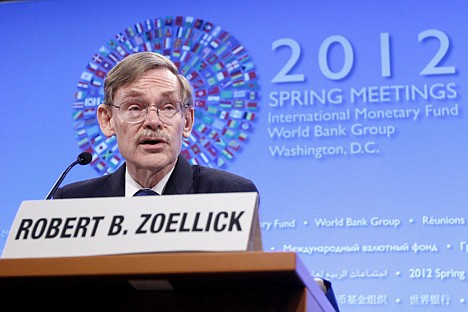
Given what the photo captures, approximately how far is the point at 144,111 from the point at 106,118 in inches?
6.2

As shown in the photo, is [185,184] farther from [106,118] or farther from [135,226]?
[135,226]

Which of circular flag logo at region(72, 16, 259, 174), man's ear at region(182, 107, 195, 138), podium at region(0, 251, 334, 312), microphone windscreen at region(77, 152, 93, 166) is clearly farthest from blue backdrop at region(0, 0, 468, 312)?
podium at region(0, 251, 334, 312)

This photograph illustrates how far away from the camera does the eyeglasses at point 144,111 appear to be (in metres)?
1.98

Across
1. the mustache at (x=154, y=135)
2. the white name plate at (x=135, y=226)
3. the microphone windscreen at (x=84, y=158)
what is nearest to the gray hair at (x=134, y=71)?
the mustache at (x=154, y=135)

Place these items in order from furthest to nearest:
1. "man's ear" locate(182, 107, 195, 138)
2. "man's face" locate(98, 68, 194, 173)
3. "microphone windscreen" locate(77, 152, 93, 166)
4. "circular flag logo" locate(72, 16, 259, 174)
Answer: "circular flag logo" locate(72, 16, 259, 174)
"microphone windscreen" locate(77, 152, 93, 166)
"man's ear" locate(182, 107, 195, 138)
"man's face" locate(98, 68, 194, 173)

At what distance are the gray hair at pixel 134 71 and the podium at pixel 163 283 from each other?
2.94ft

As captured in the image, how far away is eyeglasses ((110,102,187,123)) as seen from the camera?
198 cm

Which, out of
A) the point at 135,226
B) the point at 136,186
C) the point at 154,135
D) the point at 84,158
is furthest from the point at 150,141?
the point at 135,226

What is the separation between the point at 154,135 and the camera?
196 centimetres

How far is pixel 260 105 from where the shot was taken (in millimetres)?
3406

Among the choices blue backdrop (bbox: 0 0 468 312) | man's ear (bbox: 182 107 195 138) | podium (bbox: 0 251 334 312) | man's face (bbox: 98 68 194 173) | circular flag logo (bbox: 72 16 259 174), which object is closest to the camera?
podium (bbox: 0 251 334 312)

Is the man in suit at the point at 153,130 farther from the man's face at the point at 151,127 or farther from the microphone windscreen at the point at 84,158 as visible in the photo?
the microphone windscreen at the point at 84,158

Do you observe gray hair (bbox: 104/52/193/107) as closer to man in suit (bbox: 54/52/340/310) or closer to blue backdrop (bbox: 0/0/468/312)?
man in suit (bbox: 54/52/340/310)

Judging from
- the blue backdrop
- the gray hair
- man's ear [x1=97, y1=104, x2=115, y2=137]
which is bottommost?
man's ear [x1=97, y1=104, x2=115, y2=137]
